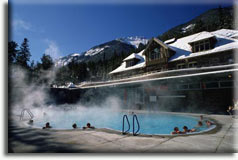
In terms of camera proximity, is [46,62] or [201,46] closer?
[201,46]

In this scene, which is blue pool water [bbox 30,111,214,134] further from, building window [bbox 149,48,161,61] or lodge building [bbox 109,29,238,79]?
building window [bbox 149,48,161,61]

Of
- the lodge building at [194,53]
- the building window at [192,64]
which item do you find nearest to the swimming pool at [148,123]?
the lodge building at [194,53]

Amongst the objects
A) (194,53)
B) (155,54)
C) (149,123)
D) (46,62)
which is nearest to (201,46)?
(194,53)

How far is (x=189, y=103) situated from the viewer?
1321 centimetres

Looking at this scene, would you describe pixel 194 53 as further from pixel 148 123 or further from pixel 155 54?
pixel 148 123

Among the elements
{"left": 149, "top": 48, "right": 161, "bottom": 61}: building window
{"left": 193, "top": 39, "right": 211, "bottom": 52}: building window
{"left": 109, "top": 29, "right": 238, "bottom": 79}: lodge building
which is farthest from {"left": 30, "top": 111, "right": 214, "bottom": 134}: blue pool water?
{"left": 149, "top": 48, "right": 161, "bottom": 61}: building window

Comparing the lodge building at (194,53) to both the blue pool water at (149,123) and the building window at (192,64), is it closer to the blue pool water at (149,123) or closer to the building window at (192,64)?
the building window at (192,64)

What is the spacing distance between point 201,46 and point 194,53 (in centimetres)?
113

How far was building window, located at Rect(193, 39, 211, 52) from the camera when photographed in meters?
14.8

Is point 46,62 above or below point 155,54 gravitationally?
above

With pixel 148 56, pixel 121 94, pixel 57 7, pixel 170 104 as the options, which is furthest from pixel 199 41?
pixel 57 7

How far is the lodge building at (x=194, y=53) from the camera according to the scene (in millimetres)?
12961

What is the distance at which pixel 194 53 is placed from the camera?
15398 mm

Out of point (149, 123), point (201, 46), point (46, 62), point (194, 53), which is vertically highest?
point (46, 62)
